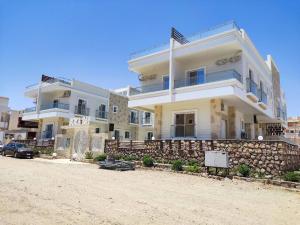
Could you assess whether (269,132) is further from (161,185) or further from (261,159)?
(161,185)

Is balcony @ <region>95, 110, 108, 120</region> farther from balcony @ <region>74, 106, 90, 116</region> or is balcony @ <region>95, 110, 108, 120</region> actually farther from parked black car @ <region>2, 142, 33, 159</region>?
parked black car @ <region>2, 142, 33, 159</region>

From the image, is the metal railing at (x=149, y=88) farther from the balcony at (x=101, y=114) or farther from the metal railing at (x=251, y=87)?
the balcony at (x=101, y=114)

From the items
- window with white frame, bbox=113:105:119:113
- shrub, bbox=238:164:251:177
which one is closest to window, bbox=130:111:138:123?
window with white frame, bbox=113:105:119:113

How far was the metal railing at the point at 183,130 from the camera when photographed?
1881 cm

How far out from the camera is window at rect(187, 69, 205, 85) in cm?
1941

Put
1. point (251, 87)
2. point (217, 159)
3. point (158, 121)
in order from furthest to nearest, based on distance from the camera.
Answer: point (158, 121)
point (251, 87)
point (217, 159)

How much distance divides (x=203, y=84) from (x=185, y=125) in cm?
383

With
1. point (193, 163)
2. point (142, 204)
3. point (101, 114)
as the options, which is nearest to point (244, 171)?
point (193, 163)

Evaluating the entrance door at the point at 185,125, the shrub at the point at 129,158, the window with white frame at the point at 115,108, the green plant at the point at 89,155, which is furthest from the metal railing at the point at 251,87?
the window with white frame at the point at 115,108

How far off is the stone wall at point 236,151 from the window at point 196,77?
17.8ft

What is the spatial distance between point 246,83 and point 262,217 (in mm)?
12845

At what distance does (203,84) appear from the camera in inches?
671

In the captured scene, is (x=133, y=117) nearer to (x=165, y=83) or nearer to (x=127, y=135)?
(x=127, y=135)

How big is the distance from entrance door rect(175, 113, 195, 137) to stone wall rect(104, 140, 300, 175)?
2.32 metres
